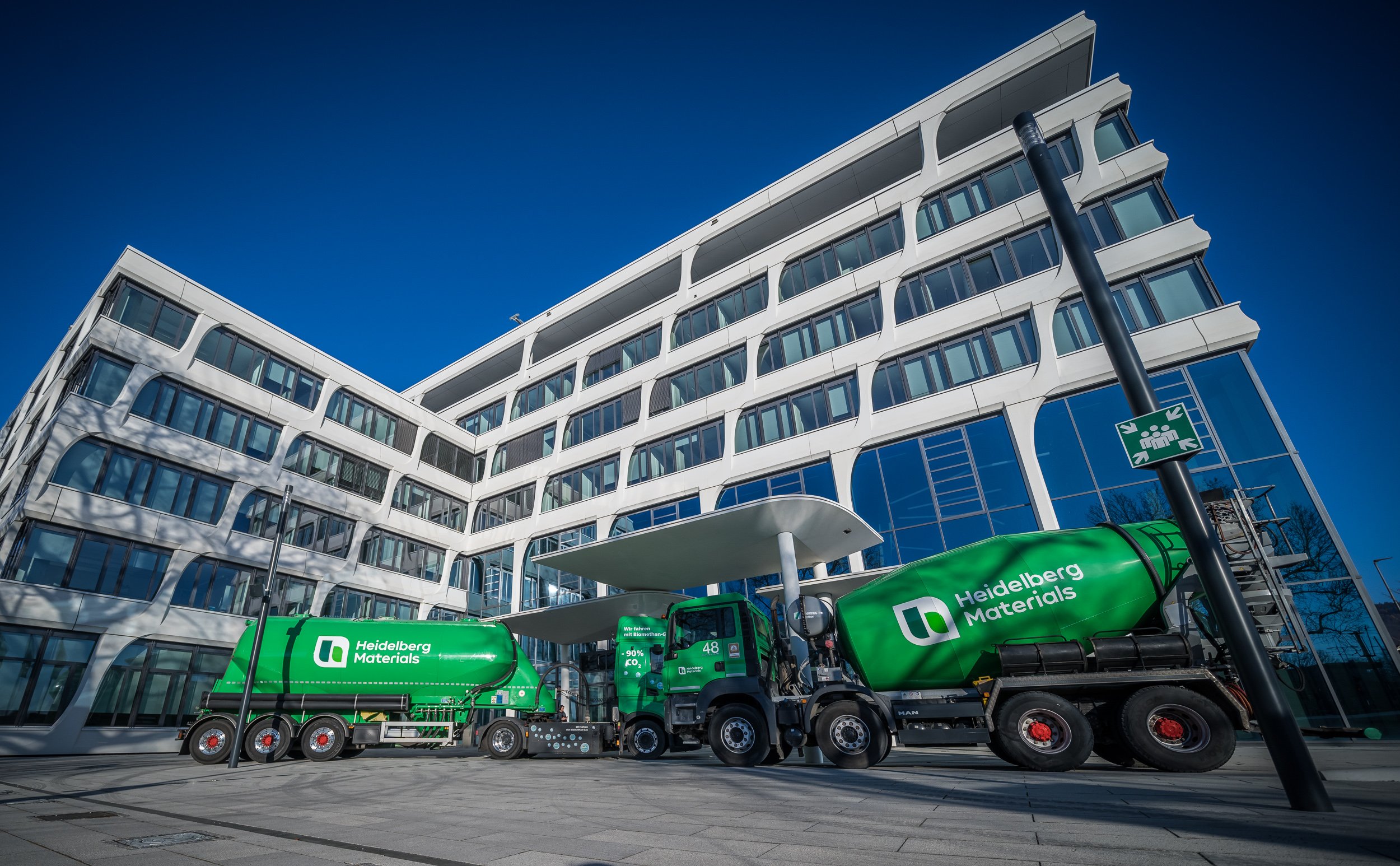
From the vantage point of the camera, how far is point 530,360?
36.8 m

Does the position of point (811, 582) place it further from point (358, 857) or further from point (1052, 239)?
point (358, 857)

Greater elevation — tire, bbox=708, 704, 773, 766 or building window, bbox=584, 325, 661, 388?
building window, bbox=584, 325, 661, 388

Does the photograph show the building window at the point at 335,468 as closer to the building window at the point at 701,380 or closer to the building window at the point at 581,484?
the building window at the point at 581,484

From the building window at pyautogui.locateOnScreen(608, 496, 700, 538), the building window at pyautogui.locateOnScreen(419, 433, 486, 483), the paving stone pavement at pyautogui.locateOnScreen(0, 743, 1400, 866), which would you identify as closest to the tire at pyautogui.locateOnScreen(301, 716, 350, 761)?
the paving stone pavement at pyautogui.locateOnScreen(0, 743, 1400, 866)

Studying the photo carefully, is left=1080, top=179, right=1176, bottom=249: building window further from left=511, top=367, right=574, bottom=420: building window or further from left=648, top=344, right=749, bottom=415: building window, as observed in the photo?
left=511, top=367, right=574, bottom=420: building window

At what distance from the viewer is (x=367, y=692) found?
1634 cm

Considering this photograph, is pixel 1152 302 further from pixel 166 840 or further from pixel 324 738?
pixel 324 738

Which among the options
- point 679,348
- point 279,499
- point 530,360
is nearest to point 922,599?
point 679,348

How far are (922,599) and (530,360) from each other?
30841 mm

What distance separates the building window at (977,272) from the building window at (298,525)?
26234 mm

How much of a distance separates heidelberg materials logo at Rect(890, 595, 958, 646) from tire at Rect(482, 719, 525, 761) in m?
10.3

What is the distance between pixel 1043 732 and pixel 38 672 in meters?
27.9

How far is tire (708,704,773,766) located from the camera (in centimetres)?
1147

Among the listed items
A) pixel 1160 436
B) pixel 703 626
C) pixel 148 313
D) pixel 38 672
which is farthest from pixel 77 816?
pixel 148 313
